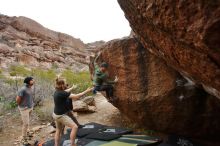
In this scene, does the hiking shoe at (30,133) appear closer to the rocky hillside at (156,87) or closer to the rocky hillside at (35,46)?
the rocky hillside at (156,87)

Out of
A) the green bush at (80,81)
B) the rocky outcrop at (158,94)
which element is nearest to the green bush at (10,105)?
the green bush at (80,81)

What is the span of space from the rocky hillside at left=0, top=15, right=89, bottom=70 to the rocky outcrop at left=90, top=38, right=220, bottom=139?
18.6m

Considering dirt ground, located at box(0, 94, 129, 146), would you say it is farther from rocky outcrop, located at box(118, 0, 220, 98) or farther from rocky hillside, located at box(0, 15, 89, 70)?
rocky hillside, located at box(0, 15, 89, 70)

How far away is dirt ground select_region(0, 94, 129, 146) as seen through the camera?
9.00 metres

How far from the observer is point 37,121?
10.5 metres

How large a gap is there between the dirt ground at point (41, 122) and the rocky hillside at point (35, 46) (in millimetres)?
14908

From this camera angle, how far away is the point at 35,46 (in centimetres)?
3381

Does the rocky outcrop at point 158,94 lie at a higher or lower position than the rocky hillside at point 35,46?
lower

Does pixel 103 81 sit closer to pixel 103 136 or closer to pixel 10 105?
pixel 103 136

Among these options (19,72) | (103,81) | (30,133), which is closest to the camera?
(103,81)

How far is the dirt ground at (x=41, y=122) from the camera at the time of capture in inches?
354

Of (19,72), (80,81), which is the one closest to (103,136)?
(80,81)

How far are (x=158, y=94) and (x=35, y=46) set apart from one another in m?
28.3

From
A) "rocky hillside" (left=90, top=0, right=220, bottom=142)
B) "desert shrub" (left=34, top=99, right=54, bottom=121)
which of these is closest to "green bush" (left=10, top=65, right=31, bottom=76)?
"desert shrub" (left=34, top=99, right=54, bottom=121)
